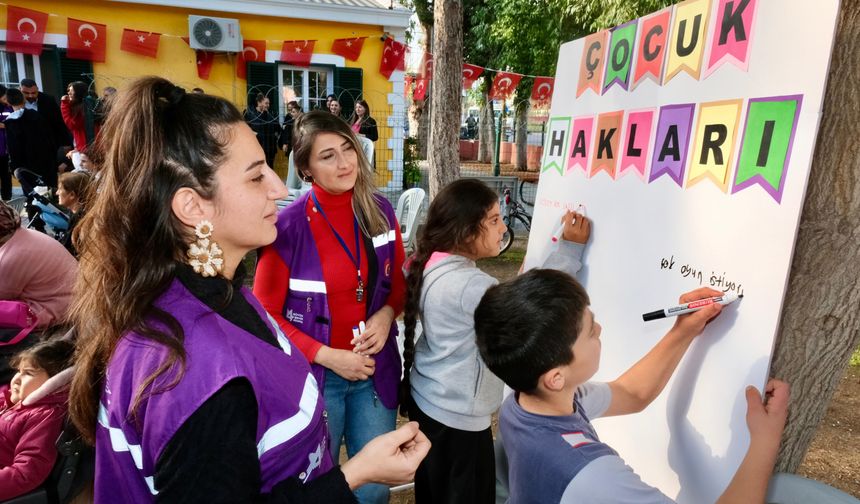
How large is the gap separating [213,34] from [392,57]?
3209 millimetres

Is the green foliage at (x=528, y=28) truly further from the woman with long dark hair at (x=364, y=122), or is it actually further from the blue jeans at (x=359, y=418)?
the blue jeans at (x=359, y=418)

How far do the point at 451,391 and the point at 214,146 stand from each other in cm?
118

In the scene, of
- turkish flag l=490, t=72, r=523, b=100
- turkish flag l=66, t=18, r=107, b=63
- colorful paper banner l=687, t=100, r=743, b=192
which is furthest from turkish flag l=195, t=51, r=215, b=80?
colorful paper banner l=687, t=100, r=743, b=192

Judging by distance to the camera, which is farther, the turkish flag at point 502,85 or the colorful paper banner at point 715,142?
the turkish flag at point 502,85

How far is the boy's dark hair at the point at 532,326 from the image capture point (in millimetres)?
1327

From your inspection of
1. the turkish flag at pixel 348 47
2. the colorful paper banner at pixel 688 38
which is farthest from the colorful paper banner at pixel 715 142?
the turkish flag at pixel 348 47

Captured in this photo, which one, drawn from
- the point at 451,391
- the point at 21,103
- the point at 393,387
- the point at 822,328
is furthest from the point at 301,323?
the point at 21,103

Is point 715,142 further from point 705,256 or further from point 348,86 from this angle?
point 348,86

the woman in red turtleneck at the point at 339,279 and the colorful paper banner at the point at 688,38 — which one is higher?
the colorful paper banner at the point at 688,38

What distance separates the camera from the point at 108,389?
3.27 ft

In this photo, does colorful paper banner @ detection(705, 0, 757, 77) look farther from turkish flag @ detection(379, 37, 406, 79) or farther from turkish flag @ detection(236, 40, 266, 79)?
turkish flag @ detection(379, 37, 406, 79)

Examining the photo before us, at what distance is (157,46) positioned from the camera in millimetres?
→ 9680

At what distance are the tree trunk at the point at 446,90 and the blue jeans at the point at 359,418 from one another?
4.50 metres

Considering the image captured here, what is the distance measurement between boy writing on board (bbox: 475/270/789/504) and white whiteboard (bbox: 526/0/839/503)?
0.17 feet
